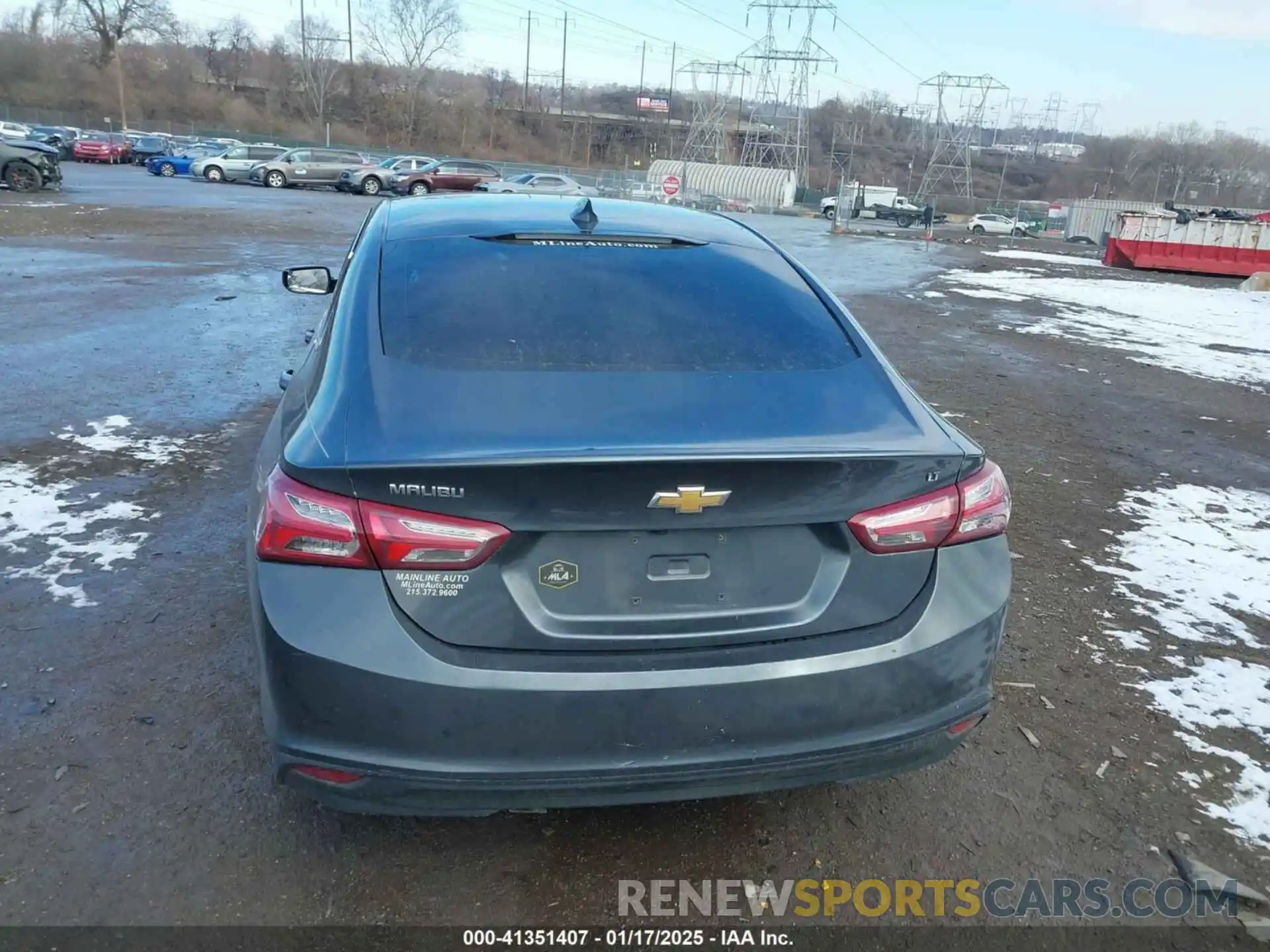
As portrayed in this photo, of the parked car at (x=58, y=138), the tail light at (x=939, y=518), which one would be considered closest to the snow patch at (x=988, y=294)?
the tail light at (x=939, y=518)

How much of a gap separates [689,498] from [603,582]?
28cm

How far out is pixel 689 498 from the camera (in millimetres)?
2189

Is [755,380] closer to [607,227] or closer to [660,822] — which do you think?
[607,227]

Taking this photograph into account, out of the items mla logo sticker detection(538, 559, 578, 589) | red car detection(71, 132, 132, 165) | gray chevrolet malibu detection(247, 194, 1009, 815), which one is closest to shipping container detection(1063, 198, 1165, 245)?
red car detection(71, 132, 132, 165)

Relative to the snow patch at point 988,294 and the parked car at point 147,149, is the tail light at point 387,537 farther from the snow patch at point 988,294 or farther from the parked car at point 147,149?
the parked car at point 147,149

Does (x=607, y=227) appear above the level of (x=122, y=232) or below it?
above

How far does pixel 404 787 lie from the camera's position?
87.2 inches

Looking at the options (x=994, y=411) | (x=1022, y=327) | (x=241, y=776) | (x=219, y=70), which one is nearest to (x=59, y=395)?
(x=241, y=776)

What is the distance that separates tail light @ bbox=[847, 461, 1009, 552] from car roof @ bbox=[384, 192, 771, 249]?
147 centimetres

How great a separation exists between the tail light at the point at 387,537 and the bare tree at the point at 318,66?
9474cm

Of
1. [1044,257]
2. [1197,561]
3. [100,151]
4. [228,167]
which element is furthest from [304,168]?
[1197,561]

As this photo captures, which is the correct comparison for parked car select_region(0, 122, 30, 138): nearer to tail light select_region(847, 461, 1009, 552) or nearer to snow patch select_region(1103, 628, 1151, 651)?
snow patch select_region(1103, 628, 1151, 651)

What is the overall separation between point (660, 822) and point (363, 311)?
5.76 feet

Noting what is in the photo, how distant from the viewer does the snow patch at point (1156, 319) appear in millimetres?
11195
